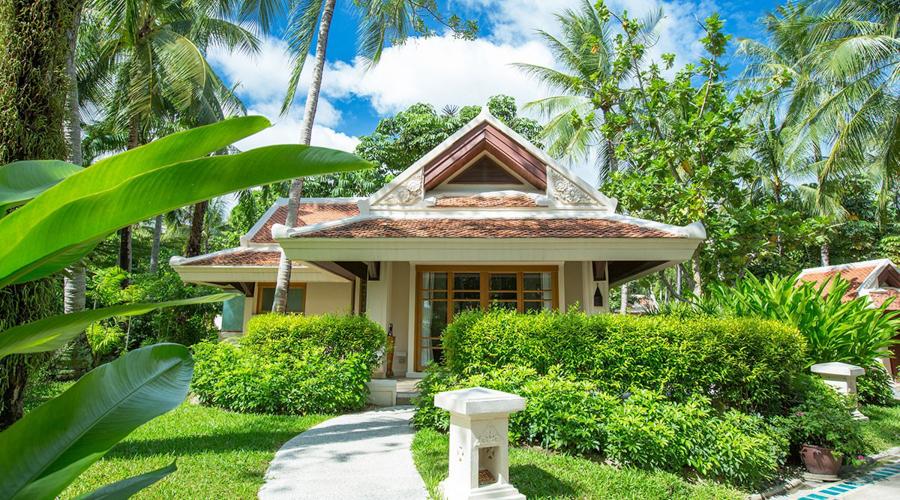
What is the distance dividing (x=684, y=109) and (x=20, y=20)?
12154 mm

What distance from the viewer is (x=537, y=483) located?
469cm

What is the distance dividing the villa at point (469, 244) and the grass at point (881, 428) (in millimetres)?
3909

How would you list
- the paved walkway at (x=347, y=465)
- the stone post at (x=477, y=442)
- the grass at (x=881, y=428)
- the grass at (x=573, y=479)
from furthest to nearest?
the grass at (x=881, y=428) → the grass at (x=573, y=479) → the paved walkway at (x=347, y=465) → the stone post at (x=477, y=442)

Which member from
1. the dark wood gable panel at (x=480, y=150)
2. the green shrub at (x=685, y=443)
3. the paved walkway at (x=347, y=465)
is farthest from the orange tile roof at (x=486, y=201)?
the green shrub at (x=685, y=443)

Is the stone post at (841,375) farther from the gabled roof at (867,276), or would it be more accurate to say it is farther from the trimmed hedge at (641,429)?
the gabled roof at (867,276)

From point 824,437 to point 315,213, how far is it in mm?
12573

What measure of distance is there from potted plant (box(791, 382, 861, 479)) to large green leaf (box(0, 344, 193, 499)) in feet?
25.4

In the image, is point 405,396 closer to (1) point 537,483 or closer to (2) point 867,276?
(1) point 537,483

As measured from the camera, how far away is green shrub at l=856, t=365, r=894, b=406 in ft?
33.3

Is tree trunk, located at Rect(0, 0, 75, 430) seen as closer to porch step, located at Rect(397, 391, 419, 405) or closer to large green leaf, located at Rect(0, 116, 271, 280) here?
large green leaf, located at Rect(0, 116, 271, 280)

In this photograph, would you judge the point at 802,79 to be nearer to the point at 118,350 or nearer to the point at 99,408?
the point at 99,408

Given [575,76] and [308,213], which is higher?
[575,76]

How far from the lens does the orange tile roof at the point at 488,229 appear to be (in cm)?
852

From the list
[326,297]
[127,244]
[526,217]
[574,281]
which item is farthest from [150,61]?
[574,281]
